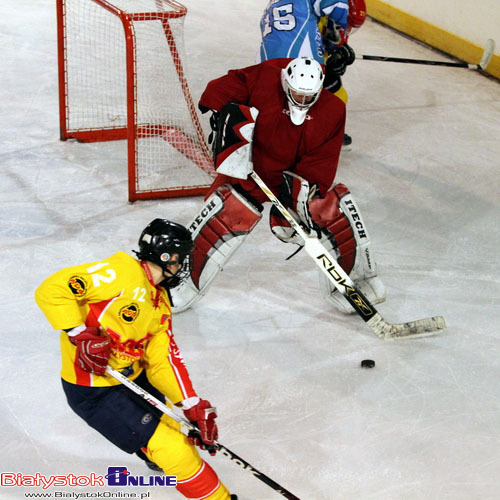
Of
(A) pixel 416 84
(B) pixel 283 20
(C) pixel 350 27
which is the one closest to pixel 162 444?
(B) pixel 283 20

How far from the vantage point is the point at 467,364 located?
10.8 ft

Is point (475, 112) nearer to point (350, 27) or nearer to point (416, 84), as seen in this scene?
point (416, 84)

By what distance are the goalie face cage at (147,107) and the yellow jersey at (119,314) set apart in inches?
80.9

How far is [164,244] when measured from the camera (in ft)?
7.16

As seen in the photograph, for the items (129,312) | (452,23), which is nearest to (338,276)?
(129,312)

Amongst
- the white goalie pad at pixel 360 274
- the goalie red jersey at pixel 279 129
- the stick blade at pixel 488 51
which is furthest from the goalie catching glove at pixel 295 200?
the stick blade at pixel 488 51

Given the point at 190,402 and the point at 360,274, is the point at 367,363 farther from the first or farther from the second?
the point at 190,402

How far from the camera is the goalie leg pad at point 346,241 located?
333 cm

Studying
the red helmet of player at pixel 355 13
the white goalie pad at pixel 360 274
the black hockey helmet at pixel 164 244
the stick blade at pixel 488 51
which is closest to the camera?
the black hockey helmet at pixel 164 244

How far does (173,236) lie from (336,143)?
1267 mm

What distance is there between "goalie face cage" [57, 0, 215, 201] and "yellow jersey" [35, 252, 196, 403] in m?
2.06

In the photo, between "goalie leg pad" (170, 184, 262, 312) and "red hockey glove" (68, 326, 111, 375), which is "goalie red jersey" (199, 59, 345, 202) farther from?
"red hockey glove" (68, 326, 111, 375)

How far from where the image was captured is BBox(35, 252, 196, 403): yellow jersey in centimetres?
209

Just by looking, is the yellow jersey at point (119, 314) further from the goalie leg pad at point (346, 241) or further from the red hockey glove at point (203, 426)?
the goalie leg pad at point (346, 241)
